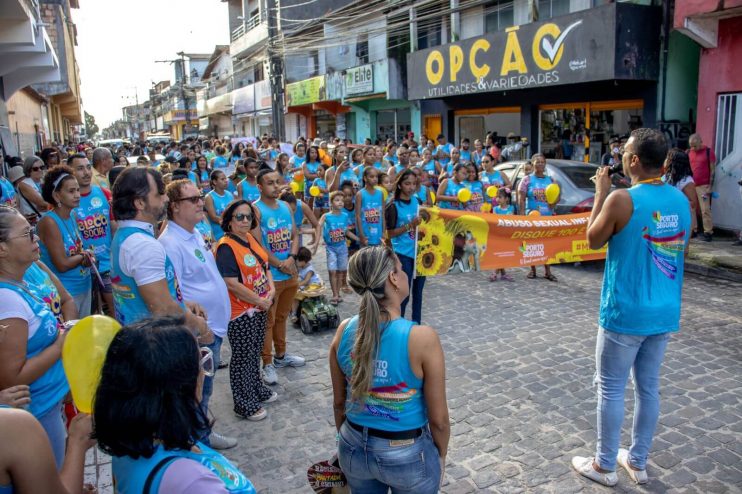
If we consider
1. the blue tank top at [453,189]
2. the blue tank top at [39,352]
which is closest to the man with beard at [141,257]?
the blue tank top at [39,352]

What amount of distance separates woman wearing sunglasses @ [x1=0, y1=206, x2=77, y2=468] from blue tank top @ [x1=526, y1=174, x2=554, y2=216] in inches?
279

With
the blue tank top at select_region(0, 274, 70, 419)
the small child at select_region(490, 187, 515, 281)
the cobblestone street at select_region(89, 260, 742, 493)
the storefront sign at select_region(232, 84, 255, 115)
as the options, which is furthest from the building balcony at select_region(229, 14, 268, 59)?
the blue tank top at select_region(0, 274, 70, 419)

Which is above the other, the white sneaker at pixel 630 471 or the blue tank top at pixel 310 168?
the blue tank top at pixel 310 168

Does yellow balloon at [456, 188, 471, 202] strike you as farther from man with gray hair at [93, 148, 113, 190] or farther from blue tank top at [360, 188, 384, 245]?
man with gray hair at [93, 148, 113, 190]

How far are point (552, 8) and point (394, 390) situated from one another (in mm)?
15775

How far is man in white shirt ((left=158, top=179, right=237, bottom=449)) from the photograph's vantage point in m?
3.77

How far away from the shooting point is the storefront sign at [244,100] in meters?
37.6

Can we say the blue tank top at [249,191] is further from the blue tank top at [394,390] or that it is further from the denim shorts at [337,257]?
the blue tank top at [394,390]

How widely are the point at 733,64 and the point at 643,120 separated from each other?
2.54 m

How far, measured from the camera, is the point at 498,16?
58.0 ft

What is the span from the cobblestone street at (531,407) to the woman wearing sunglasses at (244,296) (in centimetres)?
25

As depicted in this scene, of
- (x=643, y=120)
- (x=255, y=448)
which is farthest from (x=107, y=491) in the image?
(x=643, y=120)

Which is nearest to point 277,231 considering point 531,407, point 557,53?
point 531,407

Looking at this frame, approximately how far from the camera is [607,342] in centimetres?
350
